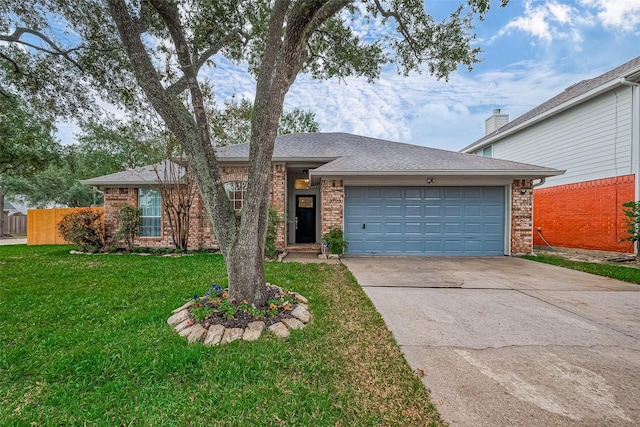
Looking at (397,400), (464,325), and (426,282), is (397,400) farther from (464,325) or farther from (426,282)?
(426,282)

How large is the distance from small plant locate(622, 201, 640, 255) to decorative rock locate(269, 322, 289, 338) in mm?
9580

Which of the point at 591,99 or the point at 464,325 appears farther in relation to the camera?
the point at 591,99

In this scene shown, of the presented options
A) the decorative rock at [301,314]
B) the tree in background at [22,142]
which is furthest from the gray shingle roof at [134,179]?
the decorative rock at [301,314]

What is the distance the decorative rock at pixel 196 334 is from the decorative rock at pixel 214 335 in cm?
6

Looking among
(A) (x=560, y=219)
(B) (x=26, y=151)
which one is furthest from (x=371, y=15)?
(B) (x=26, y=151)

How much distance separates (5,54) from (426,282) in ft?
33.2

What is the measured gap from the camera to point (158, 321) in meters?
3.35

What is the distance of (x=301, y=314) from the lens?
338 centimetres

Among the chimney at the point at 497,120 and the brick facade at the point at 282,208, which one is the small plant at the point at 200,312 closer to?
the brick facade at the point at 282,208

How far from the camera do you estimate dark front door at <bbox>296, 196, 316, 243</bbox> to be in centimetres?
1091

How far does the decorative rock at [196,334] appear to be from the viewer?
2.85 metres

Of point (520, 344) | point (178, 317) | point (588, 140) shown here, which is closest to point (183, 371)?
point (178, 317)

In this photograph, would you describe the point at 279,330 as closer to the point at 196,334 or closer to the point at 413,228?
the point at 196,334

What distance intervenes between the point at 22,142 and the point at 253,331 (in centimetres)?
1313
